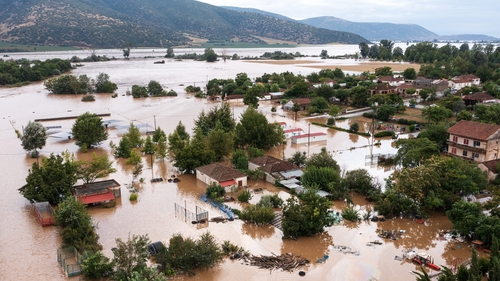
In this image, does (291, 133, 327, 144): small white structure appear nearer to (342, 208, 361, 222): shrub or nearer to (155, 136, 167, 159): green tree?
(155, 136, 167, 159): green tree

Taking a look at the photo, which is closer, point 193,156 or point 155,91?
point 193,156

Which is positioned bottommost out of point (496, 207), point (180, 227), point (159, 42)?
point (180, 227)

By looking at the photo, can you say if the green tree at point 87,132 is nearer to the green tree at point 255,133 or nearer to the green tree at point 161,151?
the green tree at point 161,151

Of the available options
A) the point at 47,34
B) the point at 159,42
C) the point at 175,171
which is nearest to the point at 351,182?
the point at 175,171

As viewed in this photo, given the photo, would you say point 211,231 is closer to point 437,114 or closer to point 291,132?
point 291,132

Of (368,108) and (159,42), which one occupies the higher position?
(159,42)

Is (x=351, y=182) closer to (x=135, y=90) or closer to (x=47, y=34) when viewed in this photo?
(x=135, y=90)

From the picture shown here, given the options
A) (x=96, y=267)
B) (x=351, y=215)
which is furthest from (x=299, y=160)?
(x=96, y=267)
